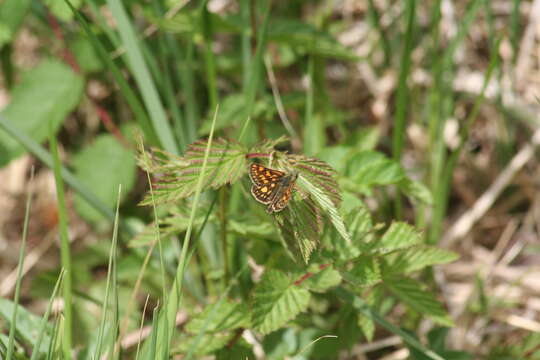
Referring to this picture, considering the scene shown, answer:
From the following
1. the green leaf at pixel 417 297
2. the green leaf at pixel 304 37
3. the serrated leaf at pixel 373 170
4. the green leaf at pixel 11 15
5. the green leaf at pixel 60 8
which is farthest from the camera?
the green leaf at pixel 304 37

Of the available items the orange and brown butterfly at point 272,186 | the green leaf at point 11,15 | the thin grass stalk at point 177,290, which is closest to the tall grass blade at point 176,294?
the thin grass stalk at point 177,290

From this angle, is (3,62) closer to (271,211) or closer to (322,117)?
(322,117)

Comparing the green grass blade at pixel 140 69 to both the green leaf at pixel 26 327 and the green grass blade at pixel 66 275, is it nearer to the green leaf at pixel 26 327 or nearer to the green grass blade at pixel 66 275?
the green grass blade at pixel 66 275

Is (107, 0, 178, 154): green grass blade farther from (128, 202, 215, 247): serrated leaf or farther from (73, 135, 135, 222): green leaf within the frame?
(73, 135, 135, 222): green leaf

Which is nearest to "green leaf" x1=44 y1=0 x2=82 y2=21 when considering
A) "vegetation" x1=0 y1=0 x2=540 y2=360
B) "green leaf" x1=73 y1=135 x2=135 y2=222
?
"vegetation" x1=0 y1=0 x2=540 y2=360

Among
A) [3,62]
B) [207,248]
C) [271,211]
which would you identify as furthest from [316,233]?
[3,62]

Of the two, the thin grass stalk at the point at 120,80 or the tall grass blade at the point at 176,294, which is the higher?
the thin grass stalk at the point at 120,80

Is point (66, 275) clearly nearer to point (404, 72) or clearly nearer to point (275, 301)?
point (275, 301)
